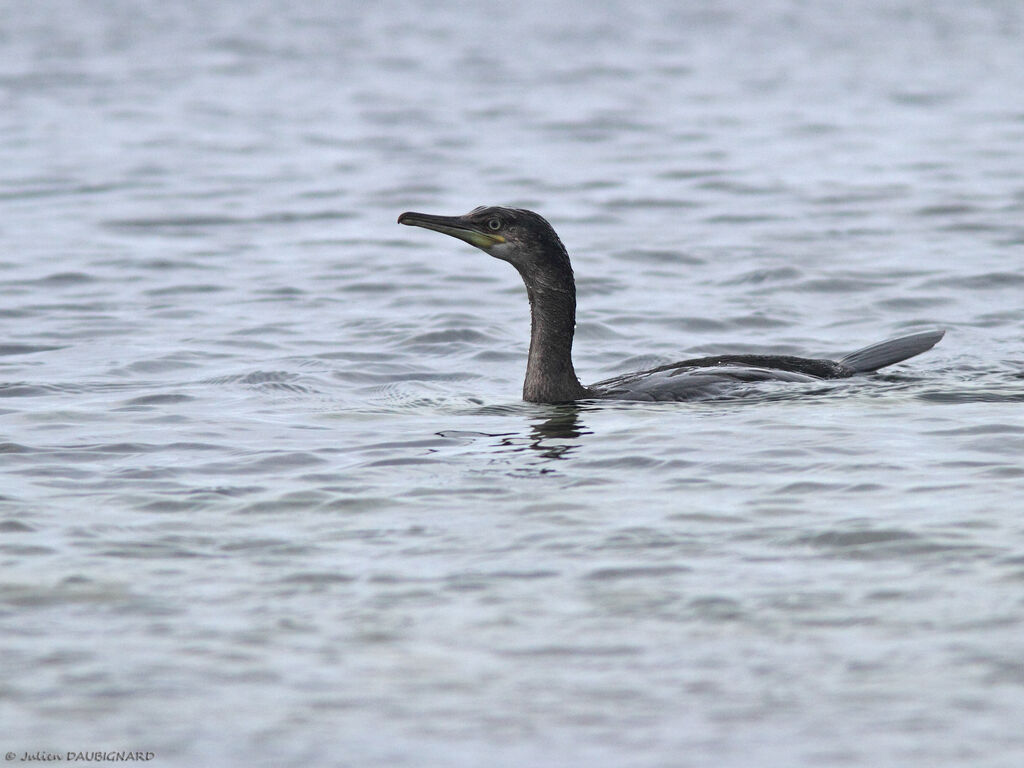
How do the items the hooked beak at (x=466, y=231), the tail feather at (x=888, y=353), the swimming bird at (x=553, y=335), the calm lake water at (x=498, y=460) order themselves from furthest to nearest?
the tail feather at (x=888, y=353) → the hooked beak at (x=466, y=231) → the swimming bird at (x=553, y=335) → the calm lake water at (x=498, y=460)

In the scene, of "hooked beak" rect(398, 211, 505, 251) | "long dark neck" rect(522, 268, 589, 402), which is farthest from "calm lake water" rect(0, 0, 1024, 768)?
"hooked beak" rect(398, 211, 505, 251)

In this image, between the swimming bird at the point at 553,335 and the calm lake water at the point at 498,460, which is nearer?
the calm lake water at the point at 498,460

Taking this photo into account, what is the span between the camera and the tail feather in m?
9.88

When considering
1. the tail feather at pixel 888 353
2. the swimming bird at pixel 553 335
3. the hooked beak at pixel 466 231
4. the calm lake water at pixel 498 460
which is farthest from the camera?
the tail feather at pixel 888 353

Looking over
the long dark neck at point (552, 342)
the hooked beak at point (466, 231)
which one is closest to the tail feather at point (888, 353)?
the long dark neck at point (552, 342)

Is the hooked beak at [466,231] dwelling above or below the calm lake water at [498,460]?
above

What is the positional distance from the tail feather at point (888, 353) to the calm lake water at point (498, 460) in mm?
180

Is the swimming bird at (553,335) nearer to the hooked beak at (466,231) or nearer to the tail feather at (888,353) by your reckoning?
the hooked beak at (466,231)

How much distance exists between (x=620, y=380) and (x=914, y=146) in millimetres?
13081

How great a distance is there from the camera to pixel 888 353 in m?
9.95

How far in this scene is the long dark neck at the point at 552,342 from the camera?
945 cm

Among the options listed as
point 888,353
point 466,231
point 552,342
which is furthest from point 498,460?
point 888,353

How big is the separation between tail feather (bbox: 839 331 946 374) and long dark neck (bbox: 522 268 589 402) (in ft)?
5.81

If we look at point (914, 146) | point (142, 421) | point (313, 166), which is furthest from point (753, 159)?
point (142, 421)
